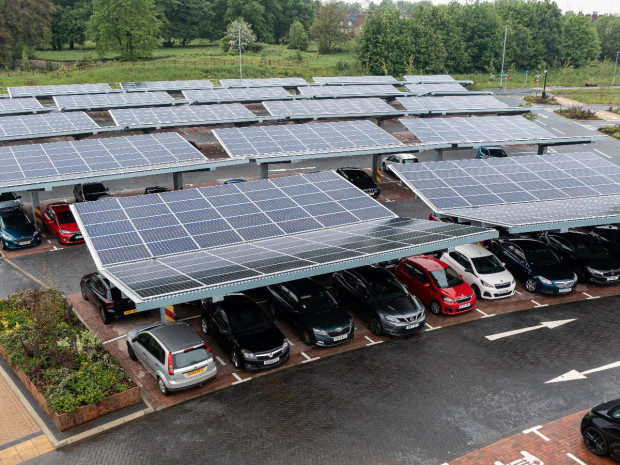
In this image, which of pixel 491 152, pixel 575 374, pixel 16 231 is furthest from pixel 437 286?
pixel 491 152

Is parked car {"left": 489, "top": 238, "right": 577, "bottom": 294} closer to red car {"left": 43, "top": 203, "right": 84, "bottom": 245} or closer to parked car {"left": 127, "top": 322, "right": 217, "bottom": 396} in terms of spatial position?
parked car {"left": 127, "top": 322, "right": 217, "bottom": 396}

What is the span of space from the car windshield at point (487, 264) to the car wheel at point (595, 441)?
9408mm

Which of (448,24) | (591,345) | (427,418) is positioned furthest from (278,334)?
(448,24)

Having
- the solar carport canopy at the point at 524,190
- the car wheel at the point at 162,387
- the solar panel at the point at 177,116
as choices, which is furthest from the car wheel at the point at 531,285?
the solar panel at the point at 177,116

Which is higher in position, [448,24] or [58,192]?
[448,24]

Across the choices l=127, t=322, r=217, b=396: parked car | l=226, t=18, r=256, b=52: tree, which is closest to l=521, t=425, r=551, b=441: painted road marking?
l=127, t=322, r=217, b=396: parked car

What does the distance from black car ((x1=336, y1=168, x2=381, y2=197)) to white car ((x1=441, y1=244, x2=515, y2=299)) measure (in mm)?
10889

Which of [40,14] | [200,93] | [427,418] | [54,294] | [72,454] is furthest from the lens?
[40,14]

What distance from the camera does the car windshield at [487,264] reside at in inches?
901

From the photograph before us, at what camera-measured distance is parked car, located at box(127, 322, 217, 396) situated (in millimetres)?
16125

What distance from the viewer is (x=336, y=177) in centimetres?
2502

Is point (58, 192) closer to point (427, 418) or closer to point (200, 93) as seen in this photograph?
point (200, 93)

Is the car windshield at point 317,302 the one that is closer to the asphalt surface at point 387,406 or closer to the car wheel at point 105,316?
the asphalt surface at point 387,406

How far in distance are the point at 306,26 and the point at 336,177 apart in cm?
11075
